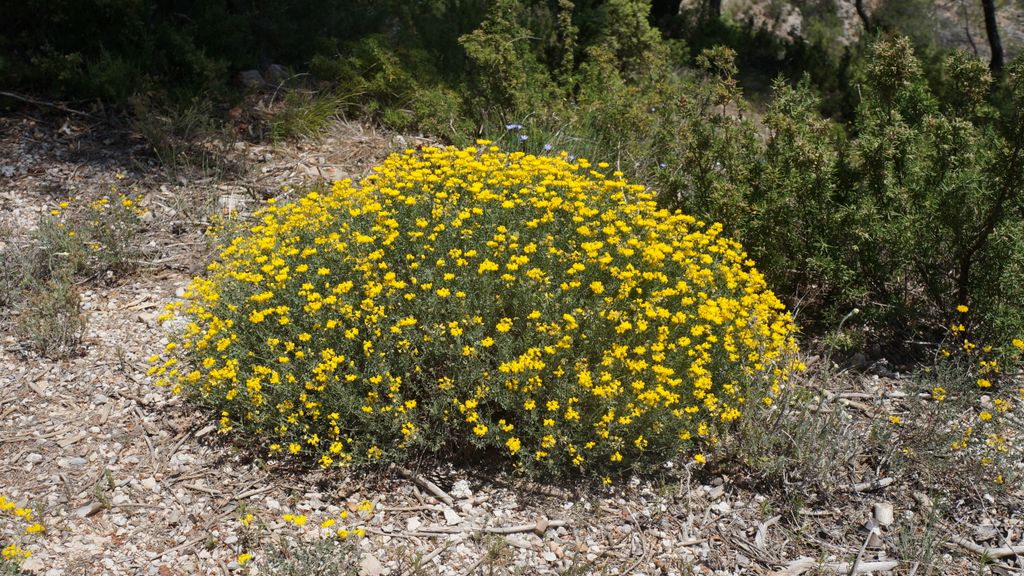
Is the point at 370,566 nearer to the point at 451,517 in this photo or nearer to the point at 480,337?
the point at 451,517

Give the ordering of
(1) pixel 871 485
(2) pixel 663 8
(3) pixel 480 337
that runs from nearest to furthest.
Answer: (3) pixel 480 337 → (1) pixel 871 485 → (2) pixel 663 8

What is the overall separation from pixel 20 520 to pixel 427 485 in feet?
5.20

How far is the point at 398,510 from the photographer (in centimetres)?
354

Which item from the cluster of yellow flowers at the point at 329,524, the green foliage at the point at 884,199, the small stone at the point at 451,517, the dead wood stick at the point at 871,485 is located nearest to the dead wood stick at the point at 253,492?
the cluster of yellow flowers at the point at 329,524

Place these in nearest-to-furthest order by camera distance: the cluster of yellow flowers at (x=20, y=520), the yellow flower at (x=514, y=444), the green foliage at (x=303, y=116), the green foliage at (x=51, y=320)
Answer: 1. the cluster of yellow flowers at (x=20, y=520)
2. the yellow flower at (x=514, y=444)
3. the green foliage at (x=51, y=320)
4. the green foliage at (x=303, y=116)

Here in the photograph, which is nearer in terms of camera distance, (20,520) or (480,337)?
(20,520)

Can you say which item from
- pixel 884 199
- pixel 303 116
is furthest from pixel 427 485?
pixel 303 116

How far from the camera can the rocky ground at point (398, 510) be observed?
10.8 ft

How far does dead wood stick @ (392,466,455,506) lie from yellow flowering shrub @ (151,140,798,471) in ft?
0.28

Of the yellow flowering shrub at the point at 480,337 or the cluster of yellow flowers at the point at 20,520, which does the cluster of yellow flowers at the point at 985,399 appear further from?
the cluster of yellow flowers at the point at 20,520

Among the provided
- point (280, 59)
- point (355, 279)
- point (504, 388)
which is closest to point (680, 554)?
point (504, 388)

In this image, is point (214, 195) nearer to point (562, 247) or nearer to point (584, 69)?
point (562, 247)

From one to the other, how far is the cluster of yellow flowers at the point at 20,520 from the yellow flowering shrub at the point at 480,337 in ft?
2.56

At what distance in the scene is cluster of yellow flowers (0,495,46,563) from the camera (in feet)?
9.63
